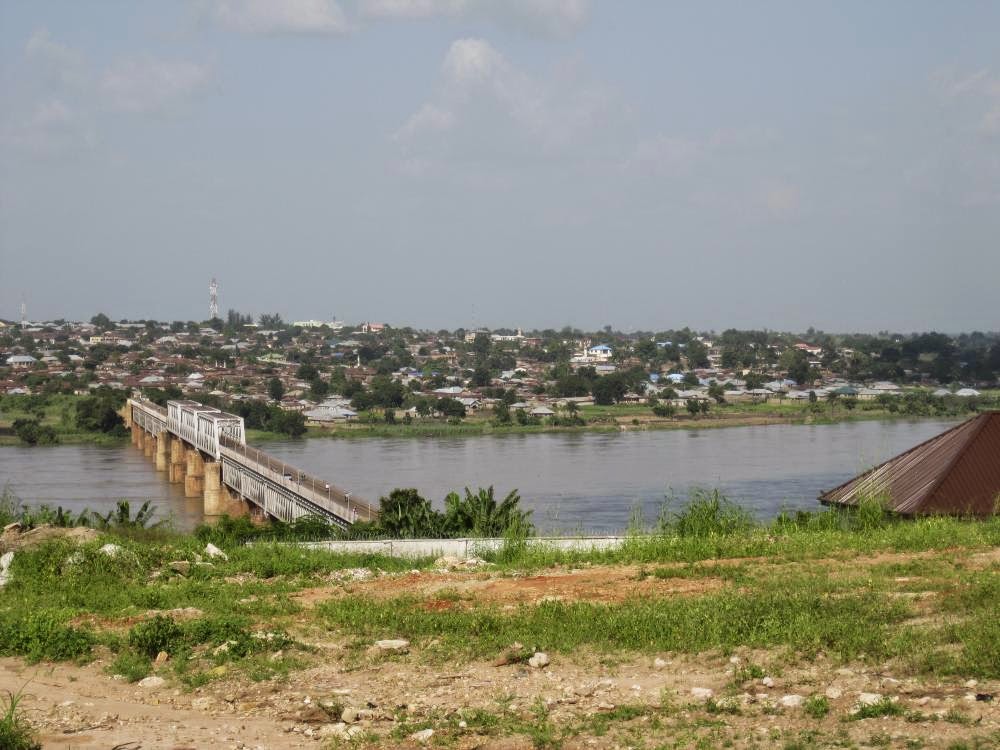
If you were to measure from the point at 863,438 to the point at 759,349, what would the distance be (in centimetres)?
6224

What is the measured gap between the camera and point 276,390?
78.2 m

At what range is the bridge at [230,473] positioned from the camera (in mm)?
26695

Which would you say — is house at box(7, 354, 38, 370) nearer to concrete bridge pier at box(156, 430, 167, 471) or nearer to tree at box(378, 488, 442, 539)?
concrete bridge pier at box(156, 430, 167, 471)

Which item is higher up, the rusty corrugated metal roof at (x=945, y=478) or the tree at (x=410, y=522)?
the rusty corrugated metal roof at (x=945, y=478)

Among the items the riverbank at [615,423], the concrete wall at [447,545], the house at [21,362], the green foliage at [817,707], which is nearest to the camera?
the green foliage at [817,707]

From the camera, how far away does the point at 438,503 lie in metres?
30.7

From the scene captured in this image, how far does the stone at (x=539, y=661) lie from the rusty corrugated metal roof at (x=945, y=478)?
6257 millimetres

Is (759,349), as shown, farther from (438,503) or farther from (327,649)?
(327,649)

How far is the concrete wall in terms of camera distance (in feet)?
32.7

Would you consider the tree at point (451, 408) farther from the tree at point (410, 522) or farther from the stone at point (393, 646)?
the stone at point (393, 646)

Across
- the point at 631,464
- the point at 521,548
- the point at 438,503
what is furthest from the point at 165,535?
the point at 631,464

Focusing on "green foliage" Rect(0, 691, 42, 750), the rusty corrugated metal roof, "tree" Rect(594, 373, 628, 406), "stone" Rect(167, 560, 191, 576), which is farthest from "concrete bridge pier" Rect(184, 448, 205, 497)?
"green foliage" Rect(0, 691, 42, 750)

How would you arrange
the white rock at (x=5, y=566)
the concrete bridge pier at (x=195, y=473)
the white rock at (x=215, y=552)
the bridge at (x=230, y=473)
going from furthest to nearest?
the concrete bridge pier at (x=195, y=473), the bridge at (x=230, y=473), the white rock at (x=215, y=552), the white rock at (x=5, y=566)

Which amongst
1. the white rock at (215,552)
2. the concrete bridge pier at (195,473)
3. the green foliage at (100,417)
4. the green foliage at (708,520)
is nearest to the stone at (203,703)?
the white rock at (215,552)
